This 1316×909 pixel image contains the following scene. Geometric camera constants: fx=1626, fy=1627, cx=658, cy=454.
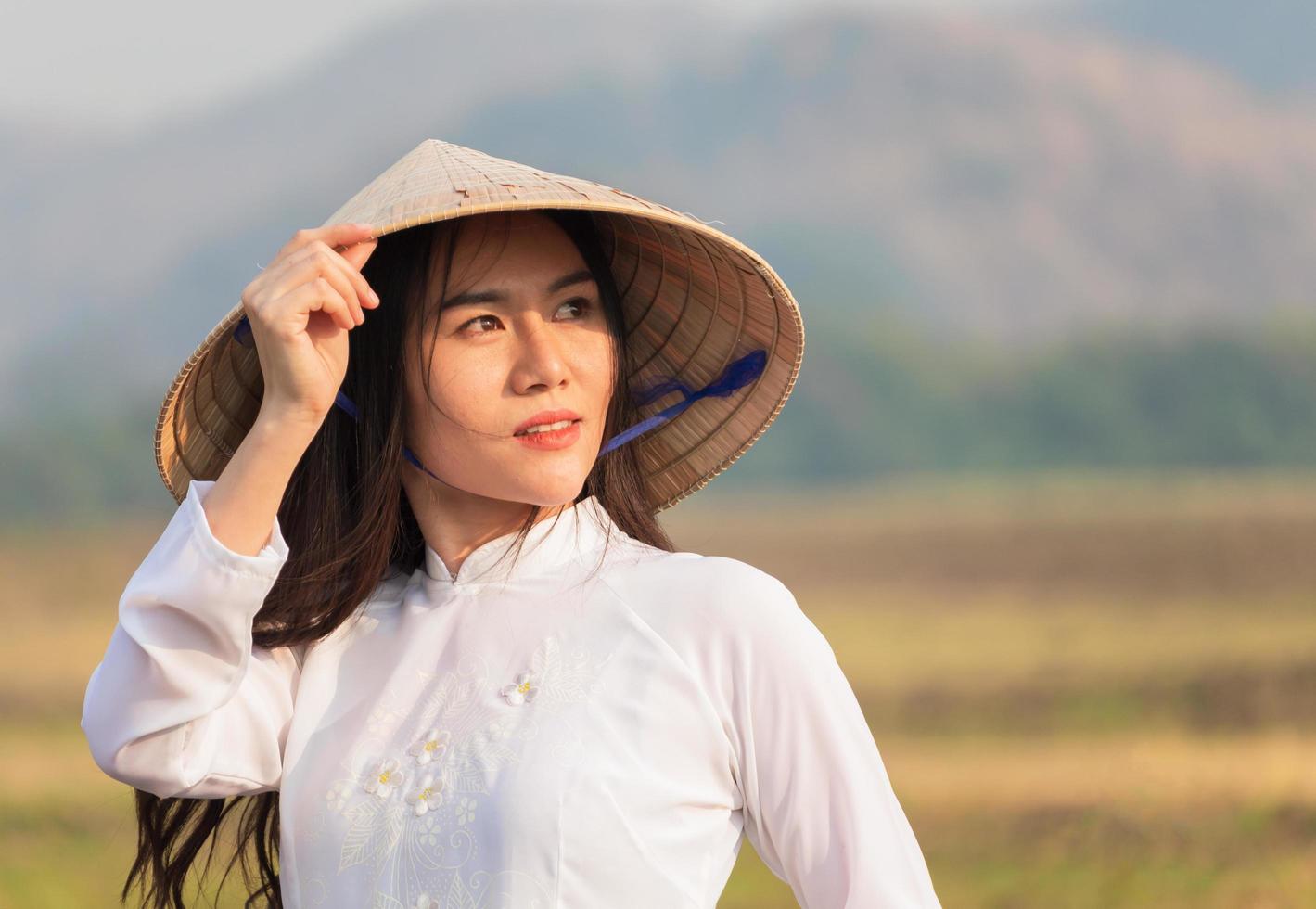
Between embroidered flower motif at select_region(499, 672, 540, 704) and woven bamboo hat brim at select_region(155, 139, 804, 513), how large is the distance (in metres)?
0.38

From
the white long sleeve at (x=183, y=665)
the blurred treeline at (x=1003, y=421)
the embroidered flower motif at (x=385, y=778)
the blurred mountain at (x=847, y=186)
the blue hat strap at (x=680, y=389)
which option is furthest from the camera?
the blurred mountain at (x=847, y=186)

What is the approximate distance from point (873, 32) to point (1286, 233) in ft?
57.0

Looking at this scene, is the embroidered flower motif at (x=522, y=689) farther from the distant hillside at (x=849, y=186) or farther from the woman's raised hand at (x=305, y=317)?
the distant hillside at (x=849, y=186)

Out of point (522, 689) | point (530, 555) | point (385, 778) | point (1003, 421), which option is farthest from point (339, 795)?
point (1003, 421)

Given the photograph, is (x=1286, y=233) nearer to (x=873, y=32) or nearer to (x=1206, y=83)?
(x=1206, y=83)

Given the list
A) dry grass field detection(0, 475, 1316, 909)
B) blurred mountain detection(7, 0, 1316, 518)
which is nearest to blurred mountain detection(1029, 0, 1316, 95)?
blurred mountain detection(7, 0, 1316, 518)

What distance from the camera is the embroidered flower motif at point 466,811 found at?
1.28 metres

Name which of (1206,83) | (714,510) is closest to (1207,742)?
(714,510)

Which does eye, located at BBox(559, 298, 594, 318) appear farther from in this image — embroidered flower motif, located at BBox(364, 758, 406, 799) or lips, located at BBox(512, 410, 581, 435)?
embroidered flower motif, located at BBox(364, 758, 406, 799)

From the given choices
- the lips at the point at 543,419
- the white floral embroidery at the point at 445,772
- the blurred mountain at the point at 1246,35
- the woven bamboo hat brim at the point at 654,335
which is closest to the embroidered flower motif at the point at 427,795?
the white floral embroidery at the point at 445,772

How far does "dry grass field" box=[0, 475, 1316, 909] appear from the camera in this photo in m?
4.90

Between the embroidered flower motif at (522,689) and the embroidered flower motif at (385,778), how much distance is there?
105 millimetres

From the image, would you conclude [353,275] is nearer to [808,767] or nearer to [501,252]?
[501,252]

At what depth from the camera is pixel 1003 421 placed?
2934cm
